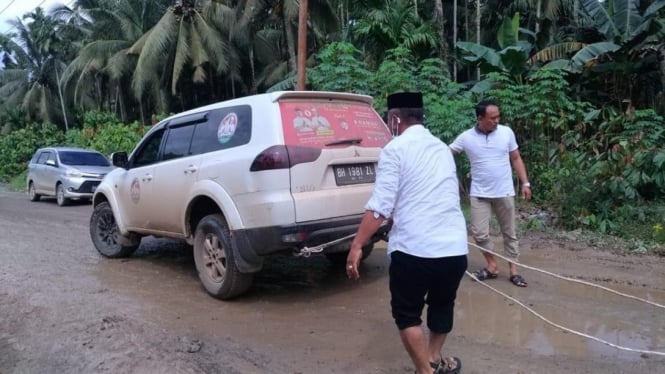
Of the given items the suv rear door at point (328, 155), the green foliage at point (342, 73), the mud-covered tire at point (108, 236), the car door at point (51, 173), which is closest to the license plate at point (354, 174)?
the suv rear door at point (328, 155)

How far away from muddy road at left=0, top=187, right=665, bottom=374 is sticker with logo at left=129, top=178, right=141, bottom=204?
90 cm

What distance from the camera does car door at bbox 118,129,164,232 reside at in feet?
20.5

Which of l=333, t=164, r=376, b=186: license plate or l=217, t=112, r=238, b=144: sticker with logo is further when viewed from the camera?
l=217, t=112, r=238, b=144: sticker with logo

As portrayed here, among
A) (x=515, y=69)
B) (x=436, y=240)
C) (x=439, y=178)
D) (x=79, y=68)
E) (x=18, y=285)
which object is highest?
(x=79, y=68)

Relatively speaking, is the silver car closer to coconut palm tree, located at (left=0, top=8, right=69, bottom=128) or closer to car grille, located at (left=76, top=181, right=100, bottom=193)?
car grille, located at (left=76, top=181, right=100, bottom=193)

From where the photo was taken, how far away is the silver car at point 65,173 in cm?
1460

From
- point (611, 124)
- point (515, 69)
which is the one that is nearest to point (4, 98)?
point (515, 69)

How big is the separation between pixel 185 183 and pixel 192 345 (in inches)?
75.1

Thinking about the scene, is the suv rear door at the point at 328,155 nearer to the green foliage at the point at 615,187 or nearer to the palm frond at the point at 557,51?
the green foliage at the point at 615,187

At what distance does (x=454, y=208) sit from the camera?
318cm

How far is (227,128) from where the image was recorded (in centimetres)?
529

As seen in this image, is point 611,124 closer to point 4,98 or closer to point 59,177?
point 59,177

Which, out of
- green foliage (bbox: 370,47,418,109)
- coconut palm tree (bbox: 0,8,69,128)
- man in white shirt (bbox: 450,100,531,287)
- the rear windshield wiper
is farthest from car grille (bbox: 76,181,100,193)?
coconut palm tree (bbox: 0,8,69,128)

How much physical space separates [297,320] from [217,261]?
1.06 metres
